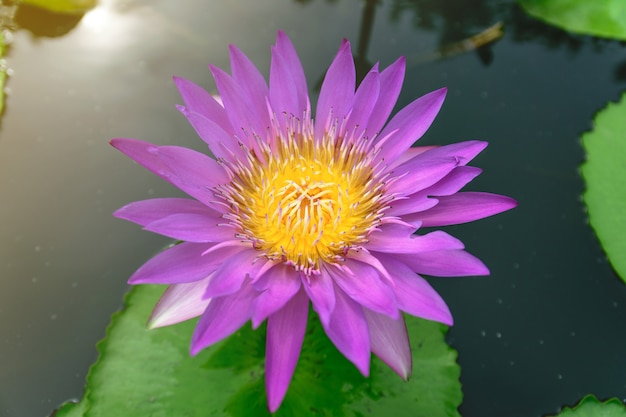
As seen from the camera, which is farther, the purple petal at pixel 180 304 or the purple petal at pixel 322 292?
the purple petal at pixel 180 304

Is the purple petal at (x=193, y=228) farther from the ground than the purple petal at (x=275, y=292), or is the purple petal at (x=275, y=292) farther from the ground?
the purple petal at (x=193, y=228)

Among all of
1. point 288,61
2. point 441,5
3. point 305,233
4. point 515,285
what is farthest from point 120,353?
point 441,5

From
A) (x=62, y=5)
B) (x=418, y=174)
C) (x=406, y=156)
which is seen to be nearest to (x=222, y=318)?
(x=418, y=174)

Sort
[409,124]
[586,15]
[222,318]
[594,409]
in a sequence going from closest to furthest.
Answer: [222,318] < [409,124] < [594,409] < [586,15]

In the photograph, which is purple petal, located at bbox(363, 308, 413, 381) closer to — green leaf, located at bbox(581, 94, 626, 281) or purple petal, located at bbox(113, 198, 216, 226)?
purple petal, located at bbox(113, 198, 216, 226)

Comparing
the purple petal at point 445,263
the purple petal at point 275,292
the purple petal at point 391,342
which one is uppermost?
the purple petal at point 275,292

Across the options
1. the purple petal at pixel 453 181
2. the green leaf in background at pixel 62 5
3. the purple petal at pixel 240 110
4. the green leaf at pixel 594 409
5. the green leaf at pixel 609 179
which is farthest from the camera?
the green leaf in background at pixel 62 5

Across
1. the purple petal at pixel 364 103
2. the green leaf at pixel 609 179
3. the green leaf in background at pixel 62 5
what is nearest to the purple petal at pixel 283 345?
the purple petal at pixel 364 103

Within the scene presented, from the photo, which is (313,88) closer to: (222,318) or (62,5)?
(62,5)

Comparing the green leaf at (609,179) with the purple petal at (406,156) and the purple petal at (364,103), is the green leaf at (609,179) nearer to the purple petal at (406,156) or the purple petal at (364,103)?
the purple petal at (406,156)
